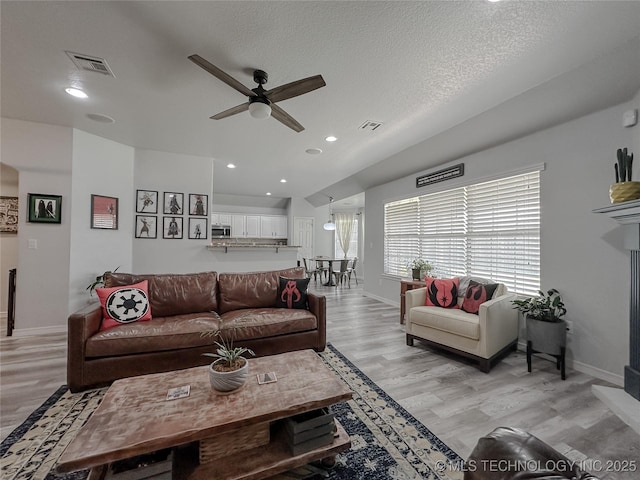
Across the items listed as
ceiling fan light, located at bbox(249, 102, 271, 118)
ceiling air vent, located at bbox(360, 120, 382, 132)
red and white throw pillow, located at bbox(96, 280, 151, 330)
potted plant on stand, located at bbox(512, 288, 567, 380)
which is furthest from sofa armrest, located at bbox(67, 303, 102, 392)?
potted plant on stand, located at bbox(512, 288, 567, 380)

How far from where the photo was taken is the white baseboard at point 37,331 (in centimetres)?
335

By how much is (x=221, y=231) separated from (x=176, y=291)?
5.63 metres

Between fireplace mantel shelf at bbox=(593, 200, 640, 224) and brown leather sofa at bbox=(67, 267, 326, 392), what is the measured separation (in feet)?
8.66

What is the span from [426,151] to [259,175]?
3.72 meters

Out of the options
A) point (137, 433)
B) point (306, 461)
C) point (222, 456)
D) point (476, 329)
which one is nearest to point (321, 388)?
point (306, 461)

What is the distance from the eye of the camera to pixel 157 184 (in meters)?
4.41

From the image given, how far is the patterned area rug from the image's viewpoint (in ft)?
4.61

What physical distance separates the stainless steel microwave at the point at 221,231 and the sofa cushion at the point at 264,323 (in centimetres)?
577

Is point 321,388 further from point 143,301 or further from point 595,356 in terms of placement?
point 595,356

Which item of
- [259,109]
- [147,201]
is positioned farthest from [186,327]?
[147,201]

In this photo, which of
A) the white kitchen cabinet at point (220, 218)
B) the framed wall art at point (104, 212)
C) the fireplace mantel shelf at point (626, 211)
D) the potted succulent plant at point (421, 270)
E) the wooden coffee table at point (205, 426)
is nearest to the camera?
the wooden coffee table at point (205, 426)

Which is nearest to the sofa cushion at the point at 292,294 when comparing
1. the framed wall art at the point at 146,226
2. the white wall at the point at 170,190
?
the white wall at the point at 170,190

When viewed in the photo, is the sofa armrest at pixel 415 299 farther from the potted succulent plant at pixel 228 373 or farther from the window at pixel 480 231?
the potted succulent plant at pixel 228 373

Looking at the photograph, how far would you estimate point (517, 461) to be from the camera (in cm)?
71
